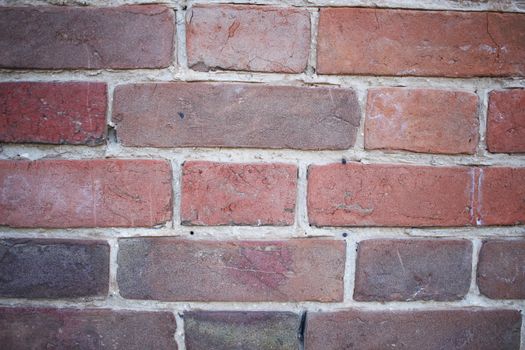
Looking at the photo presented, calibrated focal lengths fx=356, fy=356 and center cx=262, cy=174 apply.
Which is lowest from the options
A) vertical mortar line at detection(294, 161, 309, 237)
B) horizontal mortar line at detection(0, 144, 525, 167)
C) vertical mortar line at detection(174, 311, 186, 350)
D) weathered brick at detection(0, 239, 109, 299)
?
vertical mortar line at detection(174, 311, 186, 350)

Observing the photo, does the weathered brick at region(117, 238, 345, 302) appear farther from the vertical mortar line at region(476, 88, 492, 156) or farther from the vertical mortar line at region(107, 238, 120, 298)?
the vertical mortar line at region(476, 88, 492, 156)

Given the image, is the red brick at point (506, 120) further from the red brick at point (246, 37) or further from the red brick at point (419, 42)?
the red brick at point (246, 37)

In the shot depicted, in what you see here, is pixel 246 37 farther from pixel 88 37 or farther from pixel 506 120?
pixel 506 120

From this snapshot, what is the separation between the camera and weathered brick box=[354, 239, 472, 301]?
0.47 metres

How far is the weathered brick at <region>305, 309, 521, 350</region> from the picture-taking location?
472 mm

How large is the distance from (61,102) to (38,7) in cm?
12

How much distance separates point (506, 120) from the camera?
47cm

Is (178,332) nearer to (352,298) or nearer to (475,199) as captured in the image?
(352,298)

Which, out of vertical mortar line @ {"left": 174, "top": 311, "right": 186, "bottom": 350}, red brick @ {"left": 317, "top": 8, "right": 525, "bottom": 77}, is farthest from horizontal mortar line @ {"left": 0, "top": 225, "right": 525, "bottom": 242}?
red brick @ {"left": 317, "top": 8, "right": 525, "bottom": 77}

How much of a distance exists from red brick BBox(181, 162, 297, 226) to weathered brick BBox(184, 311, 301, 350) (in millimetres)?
125

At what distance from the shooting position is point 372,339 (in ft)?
1.56

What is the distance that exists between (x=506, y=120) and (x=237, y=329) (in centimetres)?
45

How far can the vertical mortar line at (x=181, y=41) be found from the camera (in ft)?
1.46

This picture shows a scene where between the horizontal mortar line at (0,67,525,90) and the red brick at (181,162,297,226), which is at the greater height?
the horizontal mortar line at (0,67,525,90)
